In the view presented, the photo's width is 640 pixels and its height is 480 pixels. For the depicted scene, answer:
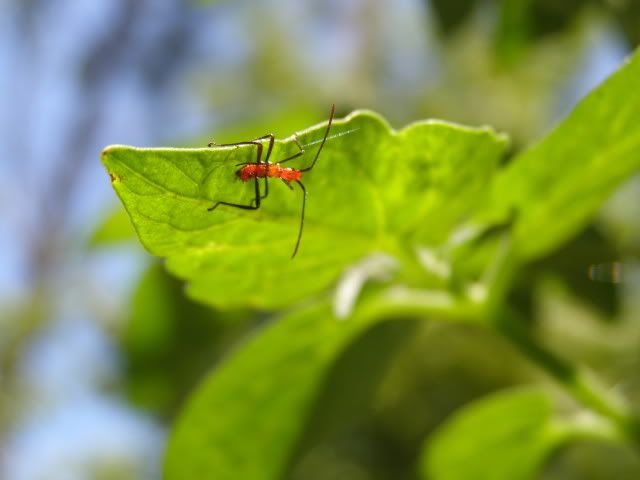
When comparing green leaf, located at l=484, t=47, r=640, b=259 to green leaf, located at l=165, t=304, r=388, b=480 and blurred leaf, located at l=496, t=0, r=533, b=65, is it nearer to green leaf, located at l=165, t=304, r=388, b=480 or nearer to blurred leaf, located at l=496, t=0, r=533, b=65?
green leaf, located at l=165, t=304, r=388, b=480

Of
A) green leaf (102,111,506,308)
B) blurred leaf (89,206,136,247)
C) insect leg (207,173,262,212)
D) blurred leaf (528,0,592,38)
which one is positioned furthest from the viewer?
blurred leaf (89,206,136,247)

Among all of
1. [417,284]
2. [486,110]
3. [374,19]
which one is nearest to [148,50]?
[374,19]

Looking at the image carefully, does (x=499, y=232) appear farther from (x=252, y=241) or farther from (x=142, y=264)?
(x=142, y=264)

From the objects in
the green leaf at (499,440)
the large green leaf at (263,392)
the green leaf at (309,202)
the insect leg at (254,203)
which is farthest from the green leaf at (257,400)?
the insect leg at (254,203)

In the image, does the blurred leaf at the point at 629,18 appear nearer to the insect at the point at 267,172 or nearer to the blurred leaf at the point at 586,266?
the blurred leaf at the point at 586,266

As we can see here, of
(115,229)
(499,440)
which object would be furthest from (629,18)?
(115,229)

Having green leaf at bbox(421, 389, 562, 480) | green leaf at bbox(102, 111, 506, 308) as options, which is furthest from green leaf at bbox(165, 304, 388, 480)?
green leaf at bbox(421, 389, 562, 480)
